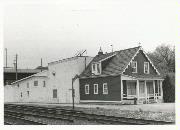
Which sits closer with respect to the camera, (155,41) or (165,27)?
(165,27)

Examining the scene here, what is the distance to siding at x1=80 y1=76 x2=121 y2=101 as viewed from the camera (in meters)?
32.4

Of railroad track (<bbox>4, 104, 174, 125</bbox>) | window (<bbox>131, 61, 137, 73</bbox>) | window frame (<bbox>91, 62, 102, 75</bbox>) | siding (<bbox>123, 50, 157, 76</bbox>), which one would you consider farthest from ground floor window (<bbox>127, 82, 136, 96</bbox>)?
railroad track (<bbox>4, 104, 174, 125</bbox>)

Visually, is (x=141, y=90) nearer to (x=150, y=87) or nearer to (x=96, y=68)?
(x=150, y=87)

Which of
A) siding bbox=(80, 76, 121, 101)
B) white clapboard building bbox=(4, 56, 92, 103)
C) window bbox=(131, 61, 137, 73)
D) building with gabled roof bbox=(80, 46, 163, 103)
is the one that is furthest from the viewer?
white clapboard building bbox=(4, 56, 92, 103)

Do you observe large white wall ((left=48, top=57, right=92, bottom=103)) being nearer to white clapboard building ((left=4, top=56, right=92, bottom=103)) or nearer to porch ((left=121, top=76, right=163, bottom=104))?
white clapboard building ((left=4, top=56, right=92, bottom=103))

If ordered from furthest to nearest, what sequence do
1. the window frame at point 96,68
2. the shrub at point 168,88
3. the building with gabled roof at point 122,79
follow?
the window frame at point 96,68
the building with gabled roof at point 122,79
the shrub at point 168,88

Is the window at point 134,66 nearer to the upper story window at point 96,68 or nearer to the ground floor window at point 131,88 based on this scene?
the ground floor window at point 131,88

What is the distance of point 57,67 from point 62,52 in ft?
60.1

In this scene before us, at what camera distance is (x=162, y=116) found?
2064 centimetres

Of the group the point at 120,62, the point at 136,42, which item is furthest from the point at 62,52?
the point at 120,62

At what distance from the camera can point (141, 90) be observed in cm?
3447

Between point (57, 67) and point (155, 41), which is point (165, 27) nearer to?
point (155, 41)

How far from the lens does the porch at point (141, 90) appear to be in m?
32.1

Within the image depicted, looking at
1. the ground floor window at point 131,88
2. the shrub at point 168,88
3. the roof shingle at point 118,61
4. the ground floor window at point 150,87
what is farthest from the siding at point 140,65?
the shrub at point 168,88
